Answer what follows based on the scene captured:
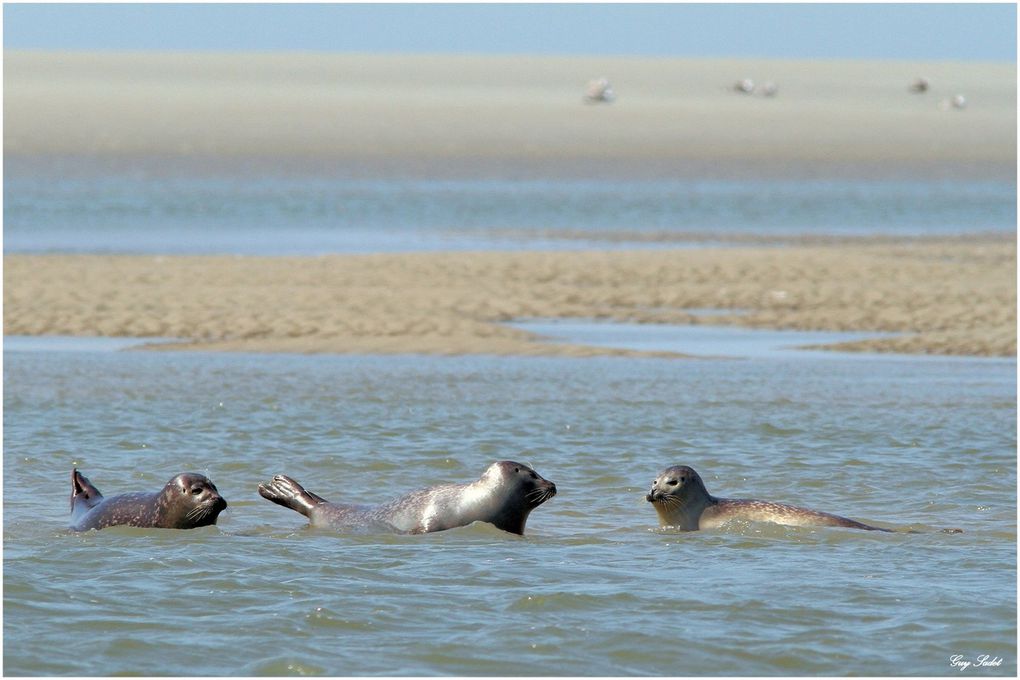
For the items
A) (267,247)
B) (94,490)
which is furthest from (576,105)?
(94,490)

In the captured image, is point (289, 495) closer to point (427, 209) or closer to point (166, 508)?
point (166, 508)

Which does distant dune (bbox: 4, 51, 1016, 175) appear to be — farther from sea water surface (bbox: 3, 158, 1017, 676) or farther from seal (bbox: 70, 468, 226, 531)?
seal (bbox: 70, 468, 226, 531)

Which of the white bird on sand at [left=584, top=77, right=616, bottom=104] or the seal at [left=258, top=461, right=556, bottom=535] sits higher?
the white bird on sand at [left=584, top=77, right=616, bottom=104]

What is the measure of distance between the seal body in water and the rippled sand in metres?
7.31

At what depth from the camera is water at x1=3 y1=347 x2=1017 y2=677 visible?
22.6 feet

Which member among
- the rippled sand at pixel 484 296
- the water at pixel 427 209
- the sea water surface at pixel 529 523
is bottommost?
the sea water surface at pixel 529 523

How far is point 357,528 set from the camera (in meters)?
9.02

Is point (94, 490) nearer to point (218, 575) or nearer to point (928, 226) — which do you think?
point (218, 575)

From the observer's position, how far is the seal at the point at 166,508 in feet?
28.9

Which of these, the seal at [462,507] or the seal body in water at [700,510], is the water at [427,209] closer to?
the seal at [462,507]

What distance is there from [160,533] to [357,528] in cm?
99

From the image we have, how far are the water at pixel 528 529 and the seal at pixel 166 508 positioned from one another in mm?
105

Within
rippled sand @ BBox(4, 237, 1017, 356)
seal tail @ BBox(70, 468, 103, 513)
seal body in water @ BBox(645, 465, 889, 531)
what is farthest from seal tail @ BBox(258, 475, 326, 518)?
rippled sand @ BBox(4, 237, 1017, 356)

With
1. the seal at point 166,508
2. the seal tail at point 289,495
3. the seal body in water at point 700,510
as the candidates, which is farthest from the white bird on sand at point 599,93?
the seal at point 166,508
